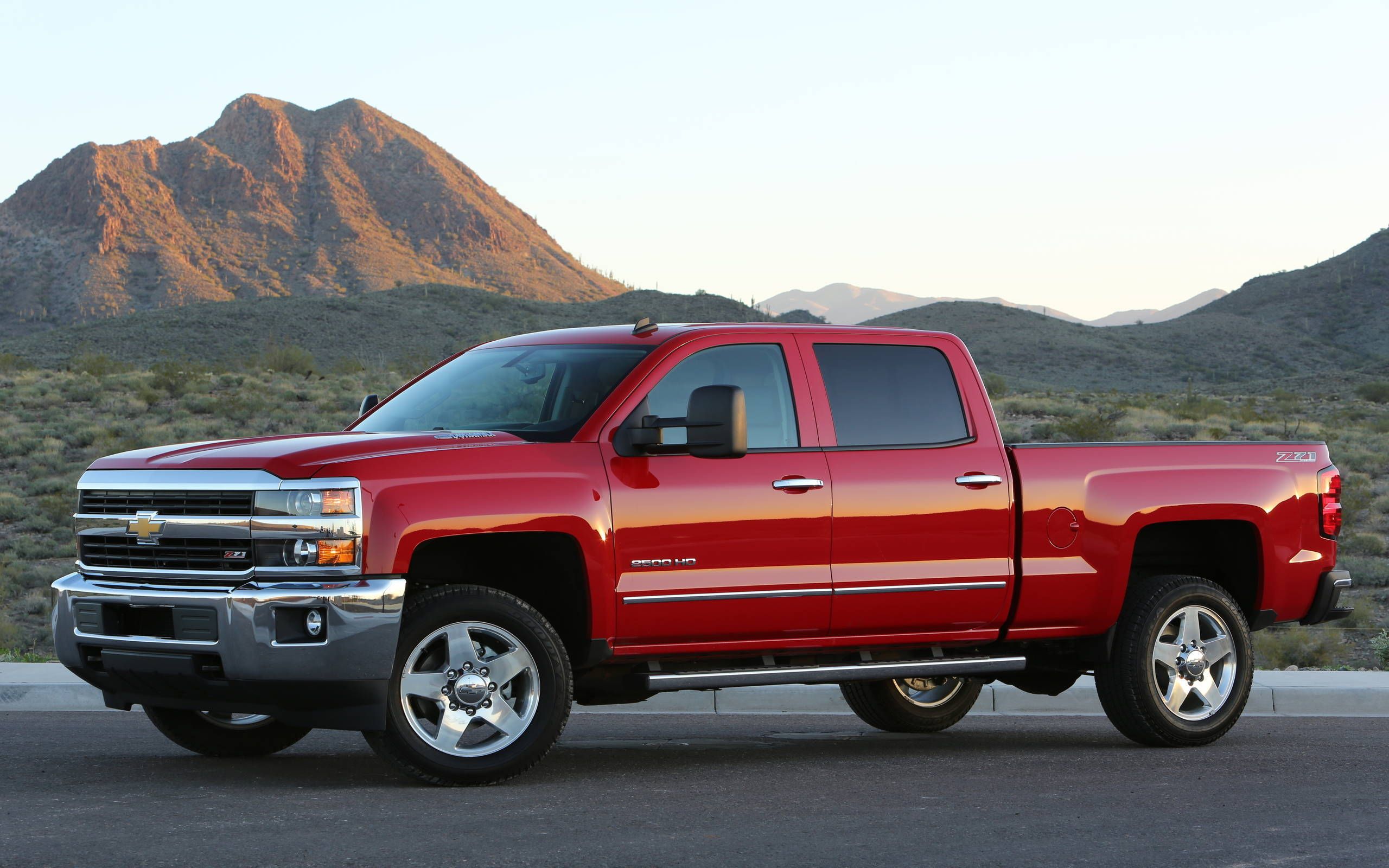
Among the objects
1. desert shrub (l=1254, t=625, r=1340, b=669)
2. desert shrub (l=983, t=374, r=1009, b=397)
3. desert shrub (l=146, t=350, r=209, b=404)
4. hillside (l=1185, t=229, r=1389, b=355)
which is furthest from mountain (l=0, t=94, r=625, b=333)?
desert shrub (l=1254, t=625, r=1340, b=669)

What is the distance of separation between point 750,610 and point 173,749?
325cm

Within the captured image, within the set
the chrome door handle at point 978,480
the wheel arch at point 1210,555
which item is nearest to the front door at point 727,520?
the chrome door handle at point 978,480

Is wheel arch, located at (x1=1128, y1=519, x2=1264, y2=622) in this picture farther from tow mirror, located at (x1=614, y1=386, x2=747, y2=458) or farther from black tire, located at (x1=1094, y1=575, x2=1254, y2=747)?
tow mirror, located at (x1=614, y1=386, x2=747, y2=458)

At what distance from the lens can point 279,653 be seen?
700 cm

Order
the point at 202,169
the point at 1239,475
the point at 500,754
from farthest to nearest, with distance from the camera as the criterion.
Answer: the point at 202,169
the point at 1239,475
the point at 500,754

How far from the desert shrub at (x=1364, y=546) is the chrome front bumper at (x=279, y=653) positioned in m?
20.7

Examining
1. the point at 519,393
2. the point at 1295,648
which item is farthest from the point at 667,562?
the point at 1295,648

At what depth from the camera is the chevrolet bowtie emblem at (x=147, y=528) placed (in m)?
7.39

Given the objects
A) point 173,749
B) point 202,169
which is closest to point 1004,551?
point 173,749

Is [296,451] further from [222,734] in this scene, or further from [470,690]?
[222,734]

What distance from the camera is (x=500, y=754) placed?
7.55 m

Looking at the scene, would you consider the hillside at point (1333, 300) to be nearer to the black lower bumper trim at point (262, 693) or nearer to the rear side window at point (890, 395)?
the rear side window at point (890, 395)

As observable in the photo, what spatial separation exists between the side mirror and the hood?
2.56ft

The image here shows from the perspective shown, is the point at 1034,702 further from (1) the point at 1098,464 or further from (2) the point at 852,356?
(2) the point at 852,356
